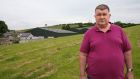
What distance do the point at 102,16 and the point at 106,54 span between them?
2.26ft

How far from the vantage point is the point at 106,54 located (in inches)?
239

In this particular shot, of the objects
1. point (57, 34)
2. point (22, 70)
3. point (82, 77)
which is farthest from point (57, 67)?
point (57, 34)

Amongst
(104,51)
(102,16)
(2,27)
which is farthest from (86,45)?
(2,27)

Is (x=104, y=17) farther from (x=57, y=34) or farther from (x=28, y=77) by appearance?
(x=57, y=34)

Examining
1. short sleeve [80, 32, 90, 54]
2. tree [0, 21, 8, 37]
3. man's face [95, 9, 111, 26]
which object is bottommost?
tree [0, 21, 8, 37]

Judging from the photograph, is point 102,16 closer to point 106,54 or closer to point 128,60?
point 106,54

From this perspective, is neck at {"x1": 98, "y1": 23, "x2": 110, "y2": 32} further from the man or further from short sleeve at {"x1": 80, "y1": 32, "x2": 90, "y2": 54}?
short sleeve at {"x1": 80, "y1": 32, "x2": 90, "y2": 54}

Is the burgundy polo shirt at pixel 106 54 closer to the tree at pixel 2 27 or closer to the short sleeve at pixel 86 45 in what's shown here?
the short sleeve at pixel 86 45

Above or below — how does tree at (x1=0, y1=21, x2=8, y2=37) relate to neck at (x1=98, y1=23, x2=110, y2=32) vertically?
below

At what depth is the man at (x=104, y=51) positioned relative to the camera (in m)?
6.09

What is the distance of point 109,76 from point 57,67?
1034 centimetres

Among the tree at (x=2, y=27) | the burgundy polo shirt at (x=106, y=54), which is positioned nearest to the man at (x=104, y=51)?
the burgundy polo shirt at (x=106, y=54)

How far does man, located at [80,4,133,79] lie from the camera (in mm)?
6090

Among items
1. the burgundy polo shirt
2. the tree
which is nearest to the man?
the burgundy polo shirt
